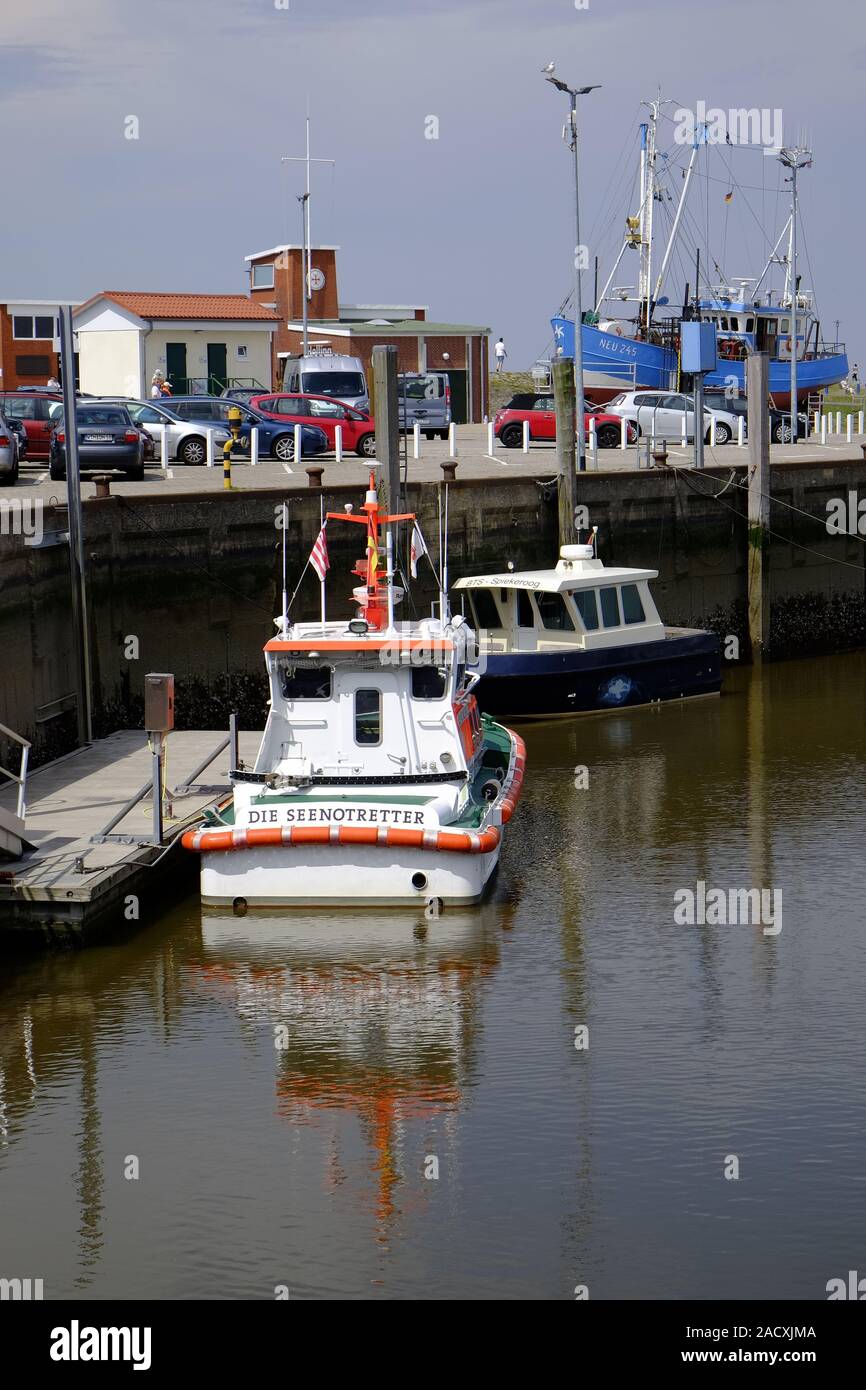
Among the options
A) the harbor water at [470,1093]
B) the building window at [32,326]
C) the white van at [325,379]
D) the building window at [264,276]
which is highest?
the building window at [264,276]

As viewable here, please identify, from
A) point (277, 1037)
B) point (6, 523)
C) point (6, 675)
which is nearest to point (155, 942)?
point (277, 1037)

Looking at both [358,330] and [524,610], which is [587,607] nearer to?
[524,610]

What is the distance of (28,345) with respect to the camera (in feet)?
178

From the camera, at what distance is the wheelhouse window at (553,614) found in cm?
2572

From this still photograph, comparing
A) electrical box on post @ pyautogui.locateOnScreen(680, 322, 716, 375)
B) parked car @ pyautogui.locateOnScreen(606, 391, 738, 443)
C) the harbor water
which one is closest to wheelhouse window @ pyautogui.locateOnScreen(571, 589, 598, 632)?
the harbor water

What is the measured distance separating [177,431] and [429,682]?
57.7ft

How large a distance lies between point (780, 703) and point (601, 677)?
3288 millimetres

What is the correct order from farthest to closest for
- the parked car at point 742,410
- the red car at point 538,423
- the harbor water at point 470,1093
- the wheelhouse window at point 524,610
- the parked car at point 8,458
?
the parked car at point 742,410, the red car at point 538,423, the parked car at point 8,458, the wheelhouse window at point 524,610, the harbor water at point 470,1093

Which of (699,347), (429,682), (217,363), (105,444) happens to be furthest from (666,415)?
(429,682)

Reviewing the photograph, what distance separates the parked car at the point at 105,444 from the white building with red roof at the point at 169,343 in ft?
57.8

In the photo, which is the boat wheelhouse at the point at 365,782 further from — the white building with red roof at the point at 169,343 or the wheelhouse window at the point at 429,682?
the white building with red roof at the point at 169,343

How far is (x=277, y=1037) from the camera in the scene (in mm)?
13531

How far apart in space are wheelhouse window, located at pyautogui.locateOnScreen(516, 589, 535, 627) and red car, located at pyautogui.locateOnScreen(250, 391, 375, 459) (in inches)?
379

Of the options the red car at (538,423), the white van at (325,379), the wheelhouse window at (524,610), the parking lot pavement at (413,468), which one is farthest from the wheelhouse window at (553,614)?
the white van at (325,379)
